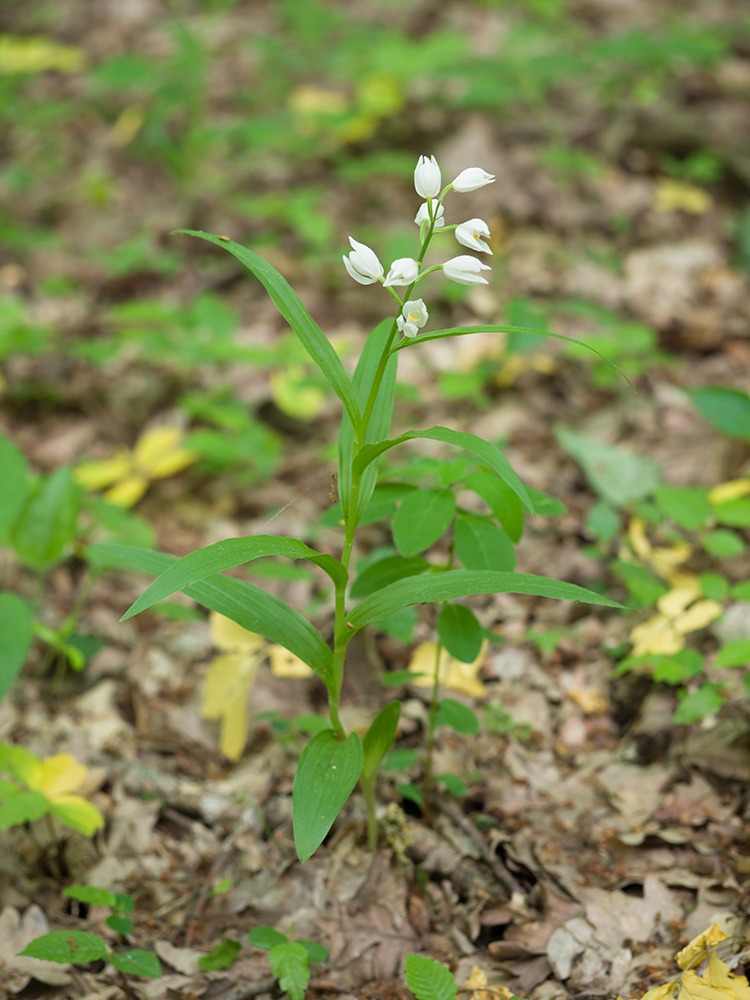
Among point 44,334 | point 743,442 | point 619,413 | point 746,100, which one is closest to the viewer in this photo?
point 743,442

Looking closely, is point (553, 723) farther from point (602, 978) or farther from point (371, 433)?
point (371, 433)

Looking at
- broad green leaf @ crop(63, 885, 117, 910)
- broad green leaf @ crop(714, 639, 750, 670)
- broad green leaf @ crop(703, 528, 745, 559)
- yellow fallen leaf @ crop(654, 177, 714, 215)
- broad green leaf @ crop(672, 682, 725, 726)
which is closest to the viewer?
broad green leaf @ crop(63, 885, 117, 910)

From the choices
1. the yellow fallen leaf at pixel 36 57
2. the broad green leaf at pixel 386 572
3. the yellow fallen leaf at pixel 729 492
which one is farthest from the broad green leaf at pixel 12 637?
the yellow fallen leaf at pixel 36 57

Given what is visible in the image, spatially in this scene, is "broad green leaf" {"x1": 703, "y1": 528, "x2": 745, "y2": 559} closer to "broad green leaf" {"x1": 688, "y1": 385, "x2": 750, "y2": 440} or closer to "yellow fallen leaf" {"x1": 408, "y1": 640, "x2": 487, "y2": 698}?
"broad green leaf" {"x1": 688, "y1": 385, "x2": 750, "y2": 440}

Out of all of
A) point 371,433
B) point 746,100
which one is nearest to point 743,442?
point 371,433

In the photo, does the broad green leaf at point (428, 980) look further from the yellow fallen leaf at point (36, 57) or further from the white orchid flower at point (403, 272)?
the yellow fallen leaf at point (36, 57)

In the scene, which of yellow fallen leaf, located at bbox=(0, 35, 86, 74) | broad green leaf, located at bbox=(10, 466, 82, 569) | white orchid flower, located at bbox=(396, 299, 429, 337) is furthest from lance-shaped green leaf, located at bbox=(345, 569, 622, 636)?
yellow fallen leaf, located at bbox=(0, 35, 86, 74)
